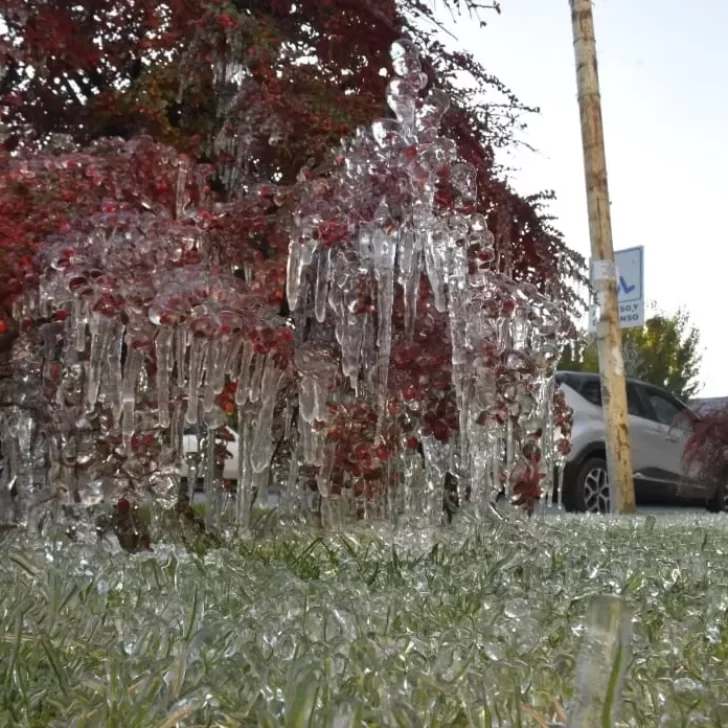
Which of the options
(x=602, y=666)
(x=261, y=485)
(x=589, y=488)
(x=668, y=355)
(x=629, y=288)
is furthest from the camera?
(x=668, y=355)

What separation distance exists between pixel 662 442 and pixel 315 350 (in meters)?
8.93

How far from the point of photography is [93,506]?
4.37 meters

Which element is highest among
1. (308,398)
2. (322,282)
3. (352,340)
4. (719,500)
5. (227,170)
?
(227,170)

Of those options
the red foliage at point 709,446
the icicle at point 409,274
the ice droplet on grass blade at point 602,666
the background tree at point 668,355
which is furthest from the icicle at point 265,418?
the background tree at point 668,355

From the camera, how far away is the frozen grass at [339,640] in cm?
128

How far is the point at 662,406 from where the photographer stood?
12.5 m

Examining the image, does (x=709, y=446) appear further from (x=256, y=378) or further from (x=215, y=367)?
(x=215, y=367)

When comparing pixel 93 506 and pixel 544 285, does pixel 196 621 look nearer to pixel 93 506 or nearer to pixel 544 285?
pixel 93 506

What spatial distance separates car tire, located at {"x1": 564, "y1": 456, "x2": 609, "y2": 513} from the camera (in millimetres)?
10977

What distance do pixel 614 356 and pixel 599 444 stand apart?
2.45m

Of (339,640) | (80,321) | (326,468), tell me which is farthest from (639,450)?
(339,640)

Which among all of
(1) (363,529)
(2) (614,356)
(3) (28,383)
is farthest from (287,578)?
(2) (614,356)

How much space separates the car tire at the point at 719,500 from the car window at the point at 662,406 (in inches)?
39.9

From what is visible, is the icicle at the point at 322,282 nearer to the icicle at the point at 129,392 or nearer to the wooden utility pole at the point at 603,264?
the icicle at the point at 129,392
